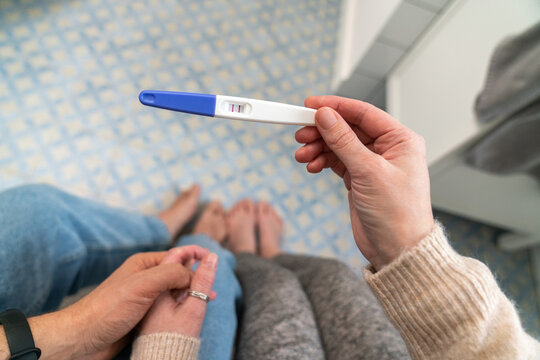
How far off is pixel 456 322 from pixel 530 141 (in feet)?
1.28

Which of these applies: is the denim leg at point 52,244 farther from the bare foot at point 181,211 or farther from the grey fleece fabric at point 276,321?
the grey fleece fabric at point 276,321

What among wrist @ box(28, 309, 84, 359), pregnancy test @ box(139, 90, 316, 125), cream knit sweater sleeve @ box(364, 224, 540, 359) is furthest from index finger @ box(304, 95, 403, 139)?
wrist @ box(28, 309, 84, 359)

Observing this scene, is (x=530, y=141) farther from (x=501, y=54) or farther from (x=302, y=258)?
(x=302, y=258)

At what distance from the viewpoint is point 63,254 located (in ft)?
1.78

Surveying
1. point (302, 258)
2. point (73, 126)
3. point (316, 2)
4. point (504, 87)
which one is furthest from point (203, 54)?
point (504, 87)

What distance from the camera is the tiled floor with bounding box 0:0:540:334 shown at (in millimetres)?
845

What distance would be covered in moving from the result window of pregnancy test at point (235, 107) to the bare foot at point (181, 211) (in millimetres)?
480

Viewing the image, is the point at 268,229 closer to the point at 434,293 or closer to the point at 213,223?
the point at 213,223

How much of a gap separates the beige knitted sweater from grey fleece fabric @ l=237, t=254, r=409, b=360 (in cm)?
11

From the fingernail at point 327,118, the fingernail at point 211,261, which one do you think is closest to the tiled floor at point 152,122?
the fingernail at point 211,261

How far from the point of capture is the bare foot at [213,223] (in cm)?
85

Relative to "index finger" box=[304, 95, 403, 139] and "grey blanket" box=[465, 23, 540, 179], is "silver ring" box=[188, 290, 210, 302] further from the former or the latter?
"grey blanket" box=[465, 23, 540, 179]

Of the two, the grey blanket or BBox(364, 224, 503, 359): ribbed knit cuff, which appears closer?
BBox(364, 224, 503, 359): ribbed knit cuff

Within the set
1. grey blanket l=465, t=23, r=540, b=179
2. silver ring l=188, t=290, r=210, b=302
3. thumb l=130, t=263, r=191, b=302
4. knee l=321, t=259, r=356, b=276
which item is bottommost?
knee l=321, t=259, r=356, b=276
